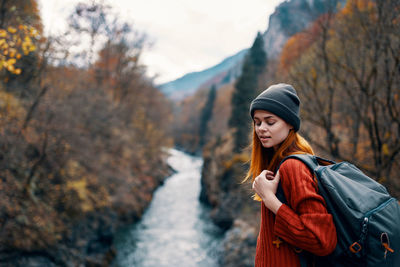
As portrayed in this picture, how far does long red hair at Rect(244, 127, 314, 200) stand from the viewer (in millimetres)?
1696

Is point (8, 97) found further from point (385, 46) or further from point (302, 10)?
point (385, 46)

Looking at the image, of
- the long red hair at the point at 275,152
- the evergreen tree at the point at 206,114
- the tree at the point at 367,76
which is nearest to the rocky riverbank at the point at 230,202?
the tree at the point at 367,76

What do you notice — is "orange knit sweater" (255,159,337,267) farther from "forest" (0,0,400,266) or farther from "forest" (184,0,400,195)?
"forest" (184,0,400,195)

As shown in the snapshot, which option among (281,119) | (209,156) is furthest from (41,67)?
(209,156)

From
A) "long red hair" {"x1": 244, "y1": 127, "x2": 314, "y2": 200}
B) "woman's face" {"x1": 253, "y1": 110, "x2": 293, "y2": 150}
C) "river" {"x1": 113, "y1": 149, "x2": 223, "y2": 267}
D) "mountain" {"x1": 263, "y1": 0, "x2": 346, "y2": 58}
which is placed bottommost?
"river" {"x1": 113, "y1": 149, "x2": 223, "y2": 267}

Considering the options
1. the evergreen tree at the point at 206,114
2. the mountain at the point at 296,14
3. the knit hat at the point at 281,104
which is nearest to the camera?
the knit hat at the point at 281,104

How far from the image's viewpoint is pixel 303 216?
1.33 meters

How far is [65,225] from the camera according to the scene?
10.5 m

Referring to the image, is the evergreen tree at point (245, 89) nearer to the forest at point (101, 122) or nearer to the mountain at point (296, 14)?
the forest at point (101, 122)

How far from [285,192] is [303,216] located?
0.54 feet

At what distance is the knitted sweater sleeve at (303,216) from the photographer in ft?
4.26

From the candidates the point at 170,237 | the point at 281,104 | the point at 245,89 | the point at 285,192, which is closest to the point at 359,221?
the point at 285,192

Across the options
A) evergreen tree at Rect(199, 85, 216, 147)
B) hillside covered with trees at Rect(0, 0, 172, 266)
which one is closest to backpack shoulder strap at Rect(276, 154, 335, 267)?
hillside covered with trees at Rect(0, 0, 172, 266)

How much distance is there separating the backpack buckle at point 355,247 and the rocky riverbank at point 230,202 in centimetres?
653
